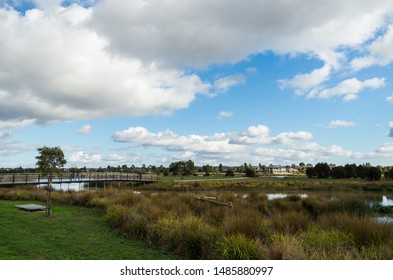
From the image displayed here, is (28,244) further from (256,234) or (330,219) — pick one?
(330,219)

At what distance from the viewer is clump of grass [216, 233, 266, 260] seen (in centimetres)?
672

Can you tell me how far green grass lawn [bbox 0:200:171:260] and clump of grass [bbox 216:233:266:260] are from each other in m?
1.63

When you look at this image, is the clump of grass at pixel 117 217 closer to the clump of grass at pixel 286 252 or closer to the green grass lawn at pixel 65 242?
the green grass lawn at pixel 65 242

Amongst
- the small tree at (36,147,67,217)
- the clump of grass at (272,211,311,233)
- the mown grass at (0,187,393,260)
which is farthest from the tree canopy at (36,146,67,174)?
the clump of grass at (272,211,311,233)

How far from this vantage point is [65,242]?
29.5 feet

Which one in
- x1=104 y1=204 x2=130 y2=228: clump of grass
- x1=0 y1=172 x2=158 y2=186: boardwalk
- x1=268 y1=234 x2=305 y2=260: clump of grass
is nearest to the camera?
x1=268 y1=234 x2=305 y2=260: clump of grass

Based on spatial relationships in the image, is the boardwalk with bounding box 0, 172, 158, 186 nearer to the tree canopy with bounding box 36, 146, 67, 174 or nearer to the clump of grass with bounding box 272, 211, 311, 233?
the tree canopy with bounding box 36, 146, 67, 174

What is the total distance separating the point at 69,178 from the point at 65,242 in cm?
3496

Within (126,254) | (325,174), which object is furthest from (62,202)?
(325,174)

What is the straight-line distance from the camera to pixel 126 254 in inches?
315

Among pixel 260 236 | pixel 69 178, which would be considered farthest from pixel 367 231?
pixel 69 178

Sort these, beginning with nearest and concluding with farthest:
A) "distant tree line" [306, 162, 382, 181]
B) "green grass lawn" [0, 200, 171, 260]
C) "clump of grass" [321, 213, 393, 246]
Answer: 1. "clump of grass" [321, 213, 393, 246]
2. "green grass lawn" [0, 200, 171, 260]
3. "distant tree line" [306, 162, 382, 181]

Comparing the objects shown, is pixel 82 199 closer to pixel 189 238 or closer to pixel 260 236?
pixel 189 238

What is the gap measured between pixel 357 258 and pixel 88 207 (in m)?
14.5
